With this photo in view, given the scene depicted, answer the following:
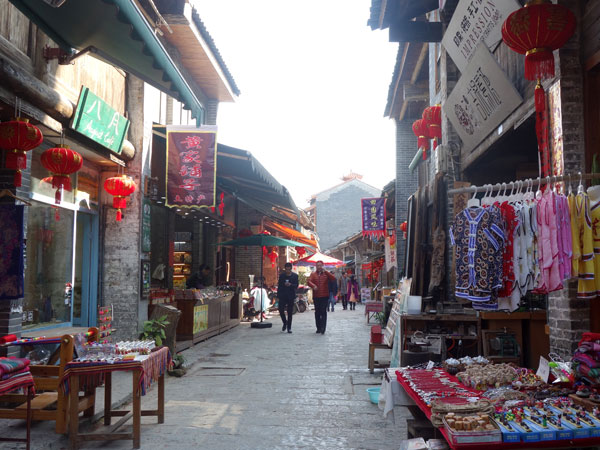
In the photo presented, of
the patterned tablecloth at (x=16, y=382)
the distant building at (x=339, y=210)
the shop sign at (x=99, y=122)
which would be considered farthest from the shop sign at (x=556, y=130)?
the distant building at (x=339, y=210)

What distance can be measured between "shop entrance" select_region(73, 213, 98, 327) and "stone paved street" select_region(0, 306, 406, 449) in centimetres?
206

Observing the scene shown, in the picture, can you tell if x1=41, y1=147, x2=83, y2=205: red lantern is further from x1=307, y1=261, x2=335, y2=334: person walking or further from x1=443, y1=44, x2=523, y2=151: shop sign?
x1=307, y1=261, x2=335, y2=334: person walking

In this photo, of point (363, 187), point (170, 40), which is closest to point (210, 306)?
point (170, 40)

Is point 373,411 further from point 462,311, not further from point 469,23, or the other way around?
point 469,23

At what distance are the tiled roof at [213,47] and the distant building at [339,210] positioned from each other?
119 feet

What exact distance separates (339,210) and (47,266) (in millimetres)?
44502

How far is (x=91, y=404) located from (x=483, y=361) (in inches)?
158

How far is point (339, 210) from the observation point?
51875mm

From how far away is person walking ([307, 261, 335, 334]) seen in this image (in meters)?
13.2

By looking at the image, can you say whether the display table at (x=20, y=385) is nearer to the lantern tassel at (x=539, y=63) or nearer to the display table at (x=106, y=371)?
the display table at (x=106, y=371)

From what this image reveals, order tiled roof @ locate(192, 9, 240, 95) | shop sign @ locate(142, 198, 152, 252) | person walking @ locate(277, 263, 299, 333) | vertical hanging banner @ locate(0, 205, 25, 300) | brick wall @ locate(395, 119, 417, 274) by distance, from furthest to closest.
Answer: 1. brick wall @ locate(395, 119, 417, 274)
2. person walking @ locate(277, 263, 299, 333)
3. tiled roof @ locate(192, 9, 240, 95)
4. shop sign @ locate(142, 198, 152, 252)
5. vertical hanging banner @ locate(0, 205, 25, 300)

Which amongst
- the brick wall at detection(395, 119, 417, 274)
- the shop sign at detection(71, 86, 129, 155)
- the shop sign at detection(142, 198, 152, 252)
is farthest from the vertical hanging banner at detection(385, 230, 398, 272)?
the shop sign at detection(71, 86, 129, 155)

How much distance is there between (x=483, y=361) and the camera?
486 cm

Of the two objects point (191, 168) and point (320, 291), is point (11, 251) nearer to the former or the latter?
point (191, 168)
